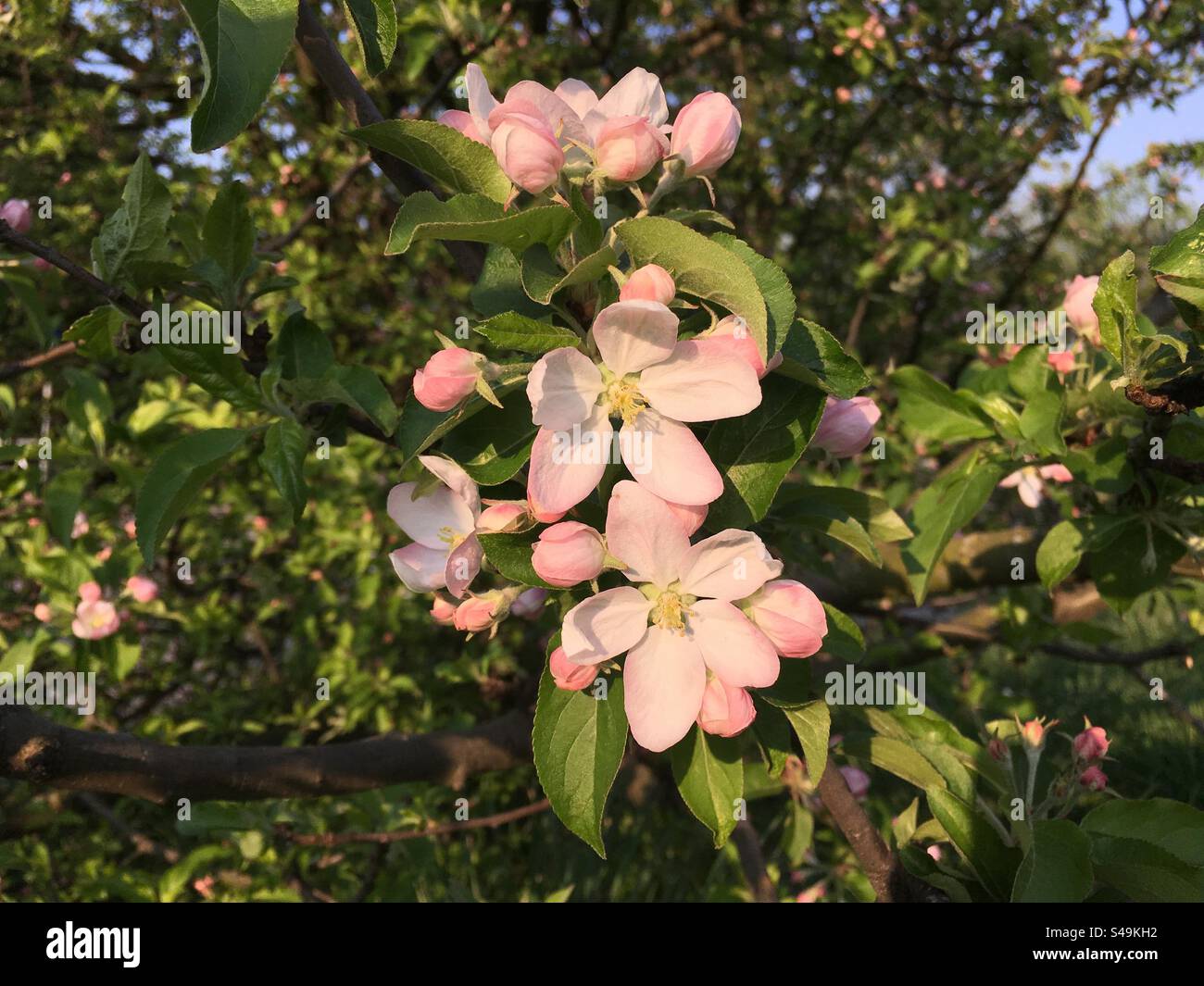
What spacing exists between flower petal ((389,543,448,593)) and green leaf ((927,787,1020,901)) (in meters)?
0.61

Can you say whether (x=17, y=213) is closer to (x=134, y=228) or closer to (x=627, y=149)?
(x=134, y=228)

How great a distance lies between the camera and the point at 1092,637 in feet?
7.02

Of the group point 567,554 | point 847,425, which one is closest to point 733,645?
point 567,554

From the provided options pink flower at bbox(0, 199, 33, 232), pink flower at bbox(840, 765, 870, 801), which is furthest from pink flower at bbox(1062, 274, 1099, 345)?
pink flower at bbox(0, 199, 33, 232)

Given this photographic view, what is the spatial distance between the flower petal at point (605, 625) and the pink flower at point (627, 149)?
36cm

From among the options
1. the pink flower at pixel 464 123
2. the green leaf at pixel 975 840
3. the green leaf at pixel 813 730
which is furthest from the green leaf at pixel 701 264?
the green leaf at pixel 975 840

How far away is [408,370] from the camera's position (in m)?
2.83

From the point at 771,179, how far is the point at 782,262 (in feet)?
1.96

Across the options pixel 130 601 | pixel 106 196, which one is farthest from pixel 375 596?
pixel 106 196

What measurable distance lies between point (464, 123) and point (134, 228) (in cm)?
44

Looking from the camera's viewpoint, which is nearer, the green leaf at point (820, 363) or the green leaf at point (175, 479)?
the green leaf at point (820, 363)

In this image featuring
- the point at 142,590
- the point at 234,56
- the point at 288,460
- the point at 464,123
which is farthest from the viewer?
the point at 142,590

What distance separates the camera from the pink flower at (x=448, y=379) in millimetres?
759

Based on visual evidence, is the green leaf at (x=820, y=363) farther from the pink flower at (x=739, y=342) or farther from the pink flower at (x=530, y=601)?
the pink flower at (x=530, y=601)
